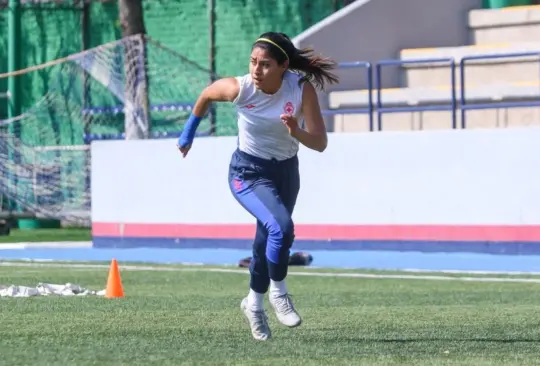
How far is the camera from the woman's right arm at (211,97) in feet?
32.9

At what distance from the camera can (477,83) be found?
24.9 meters

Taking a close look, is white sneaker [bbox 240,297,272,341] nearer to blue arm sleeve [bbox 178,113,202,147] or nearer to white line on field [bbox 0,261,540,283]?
blue arm sleeve [bbox 178,113,202,147]

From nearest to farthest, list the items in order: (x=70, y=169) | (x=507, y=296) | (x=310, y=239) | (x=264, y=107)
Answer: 1. (x=264, y=107)
2. (x=507, y=296)
3. (x=310, y=239)
4. (x=70, y=169)

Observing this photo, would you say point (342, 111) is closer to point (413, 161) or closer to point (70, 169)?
point (413, 161)

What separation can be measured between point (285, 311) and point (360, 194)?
41.1 feet

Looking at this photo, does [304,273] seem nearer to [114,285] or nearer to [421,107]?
[114,285]

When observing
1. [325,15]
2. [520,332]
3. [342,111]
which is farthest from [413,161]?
[520,332]

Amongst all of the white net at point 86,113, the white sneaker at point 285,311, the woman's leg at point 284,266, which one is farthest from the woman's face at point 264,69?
the white net at point 86,113

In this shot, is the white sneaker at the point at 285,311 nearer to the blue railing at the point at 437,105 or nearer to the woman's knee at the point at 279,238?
the woman's knee at the point at 279,238

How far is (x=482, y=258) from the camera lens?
67.2 feet

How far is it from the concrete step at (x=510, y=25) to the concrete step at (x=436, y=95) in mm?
2055

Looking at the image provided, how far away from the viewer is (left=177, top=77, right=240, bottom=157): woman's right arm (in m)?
10.0

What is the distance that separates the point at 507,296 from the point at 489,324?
3.33 meters

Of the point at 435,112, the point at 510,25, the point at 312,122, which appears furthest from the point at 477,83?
the point at 312,122
